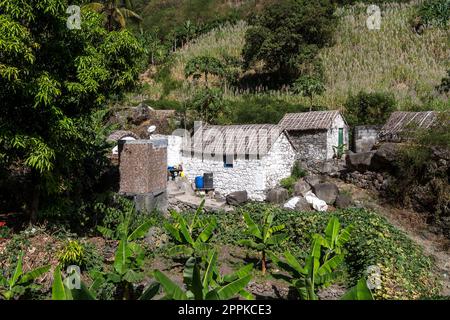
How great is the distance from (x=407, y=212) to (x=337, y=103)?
12.3m

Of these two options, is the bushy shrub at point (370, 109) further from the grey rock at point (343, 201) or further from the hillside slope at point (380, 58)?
the grey rock at point (343, 201)

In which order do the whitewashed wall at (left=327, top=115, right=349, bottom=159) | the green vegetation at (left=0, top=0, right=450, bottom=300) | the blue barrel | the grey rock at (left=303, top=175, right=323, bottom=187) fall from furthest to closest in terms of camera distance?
1. the whitewashed wall at (left=327, top=115, right=349, bottom=159)
2. the blue barrel
3. the grey rock at (left=303, top=175, right=323, bottom=187)
4. the green vegetation at (left=0, top=0, right=450, bottom=300)

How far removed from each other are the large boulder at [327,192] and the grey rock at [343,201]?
219 mm

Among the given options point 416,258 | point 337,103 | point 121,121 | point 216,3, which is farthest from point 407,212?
point 216,3

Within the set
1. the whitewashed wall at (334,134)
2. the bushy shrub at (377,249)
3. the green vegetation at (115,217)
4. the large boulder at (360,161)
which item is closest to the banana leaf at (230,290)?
the green vegetation at (115,217)

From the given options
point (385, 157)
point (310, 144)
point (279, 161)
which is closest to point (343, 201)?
point (385, 157)

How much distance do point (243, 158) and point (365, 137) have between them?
261 inches

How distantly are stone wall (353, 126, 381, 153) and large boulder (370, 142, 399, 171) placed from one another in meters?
2.47

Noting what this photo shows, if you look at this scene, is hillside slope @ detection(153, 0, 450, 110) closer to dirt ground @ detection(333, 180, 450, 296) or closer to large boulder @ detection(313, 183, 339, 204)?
dirt ground @ detection(333, 180, 450, 296)

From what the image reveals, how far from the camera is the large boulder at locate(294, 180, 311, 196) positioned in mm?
17859

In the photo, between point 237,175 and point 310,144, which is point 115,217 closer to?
point 237,175

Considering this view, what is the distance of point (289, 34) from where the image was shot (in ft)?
107

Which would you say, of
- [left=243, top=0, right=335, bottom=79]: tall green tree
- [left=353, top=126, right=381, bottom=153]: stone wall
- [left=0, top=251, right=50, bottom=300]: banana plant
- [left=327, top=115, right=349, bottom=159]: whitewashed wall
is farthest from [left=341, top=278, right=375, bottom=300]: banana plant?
[left=243, top=0, right=335, bottom=79]: tall green tree

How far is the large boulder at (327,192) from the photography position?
17.1 meters
